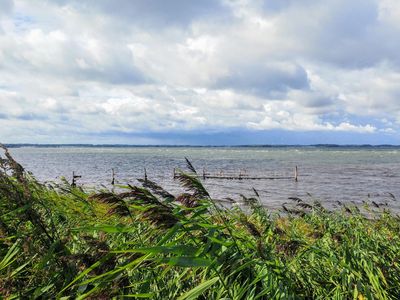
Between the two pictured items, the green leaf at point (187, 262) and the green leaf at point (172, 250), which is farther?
the green leaf at point (187, 262)

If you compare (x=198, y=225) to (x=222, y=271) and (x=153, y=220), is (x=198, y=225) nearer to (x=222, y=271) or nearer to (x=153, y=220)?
(x=153, y=220)

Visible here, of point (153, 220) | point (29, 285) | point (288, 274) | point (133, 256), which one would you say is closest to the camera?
point (153, 220)

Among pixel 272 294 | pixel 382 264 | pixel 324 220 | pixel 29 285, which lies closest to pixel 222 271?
pixel 272 294

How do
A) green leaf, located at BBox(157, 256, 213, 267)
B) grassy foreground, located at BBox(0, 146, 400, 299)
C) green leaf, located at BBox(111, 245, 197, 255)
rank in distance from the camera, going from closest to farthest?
green leaf, located at BBox(111, 245, 197, 255), green leaf, located at BBox(157, 256, 213, 267), grassy foreground, located at BBox(0, 146, 400, 299)

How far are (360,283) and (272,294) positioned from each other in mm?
1081

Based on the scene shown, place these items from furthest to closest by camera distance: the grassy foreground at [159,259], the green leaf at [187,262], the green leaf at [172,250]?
the grassy foreground at [159,259] < the green leaf at [187,262] < the green leaf at [172,250]

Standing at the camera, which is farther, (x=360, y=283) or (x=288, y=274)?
(x=288, y=274)

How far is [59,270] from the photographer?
3152mm

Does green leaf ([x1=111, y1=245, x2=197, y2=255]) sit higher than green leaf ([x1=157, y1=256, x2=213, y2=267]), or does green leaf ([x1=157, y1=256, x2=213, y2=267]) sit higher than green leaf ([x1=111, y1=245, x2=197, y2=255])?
green leaf ([x1=111, y1=245, x2=197, y2=255])

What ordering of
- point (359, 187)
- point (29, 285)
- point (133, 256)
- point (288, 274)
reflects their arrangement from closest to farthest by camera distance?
point (133, 256), point (29, 285), point (288, 274), point (359, 187)

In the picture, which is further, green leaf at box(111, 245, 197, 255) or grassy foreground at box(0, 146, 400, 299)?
grassy foreground at box(0, 146, 400, 299)

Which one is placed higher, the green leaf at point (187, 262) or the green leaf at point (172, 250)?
the green leaf at point (172, 250)

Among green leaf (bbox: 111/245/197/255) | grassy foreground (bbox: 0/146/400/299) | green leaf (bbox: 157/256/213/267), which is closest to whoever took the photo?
green leaf (bbox: 111/245/197/255)

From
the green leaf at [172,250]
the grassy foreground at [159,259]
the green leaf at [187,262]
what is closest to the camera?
the green leaf at [172,250]
